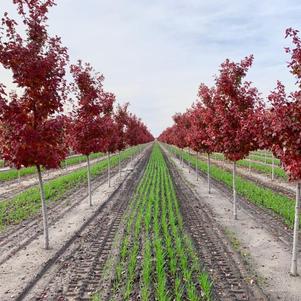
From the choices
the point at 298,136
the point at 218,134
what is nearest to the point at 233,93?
the point at 218,134

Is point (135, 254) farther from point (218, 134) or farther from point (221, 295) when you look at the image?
point (218, 134)

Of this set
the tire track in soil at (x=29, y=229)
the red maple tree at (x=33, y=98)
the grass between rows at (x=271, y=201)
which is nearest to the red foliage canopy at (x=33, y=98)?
the red maple tree at (x=33, y=98)

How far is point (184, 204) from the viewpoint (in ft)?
49.0

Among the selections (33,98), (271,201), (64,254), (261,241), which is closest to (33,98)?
(33,98)

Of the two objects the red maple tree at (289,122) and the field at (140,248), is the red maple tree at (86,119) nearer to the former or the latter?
the field at (140,248)

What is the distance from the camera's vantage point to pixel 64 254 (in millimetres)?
9062

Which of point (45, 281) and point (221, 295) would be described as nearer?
point (221, 295)

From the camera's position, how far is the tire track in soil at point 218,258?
263 inches

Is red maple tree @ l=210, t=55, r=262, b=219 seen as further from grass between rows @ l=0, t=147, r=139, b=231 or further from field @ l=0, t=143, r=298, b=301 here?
grass between rows @ l=0, t=147, r=139, b=231

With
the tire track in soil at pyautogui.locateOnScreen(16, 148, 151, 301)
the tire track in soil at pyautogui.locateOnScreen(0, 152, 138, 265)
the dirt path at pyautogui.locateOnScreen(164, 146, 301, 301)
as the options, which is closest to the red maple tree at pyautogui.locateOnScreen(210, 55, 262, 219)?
the dirt path at pyautogui.locateOnScreen(164, 146, 301, 301)

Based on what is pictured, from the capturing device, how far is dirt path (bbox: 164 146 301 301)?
6980 mm

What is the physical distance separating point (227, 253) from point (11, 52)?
736 centimetres

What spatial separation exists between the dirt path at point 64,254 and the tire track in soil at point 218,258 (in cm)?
260

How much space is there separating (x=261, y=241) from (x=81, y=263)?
5.13 m
